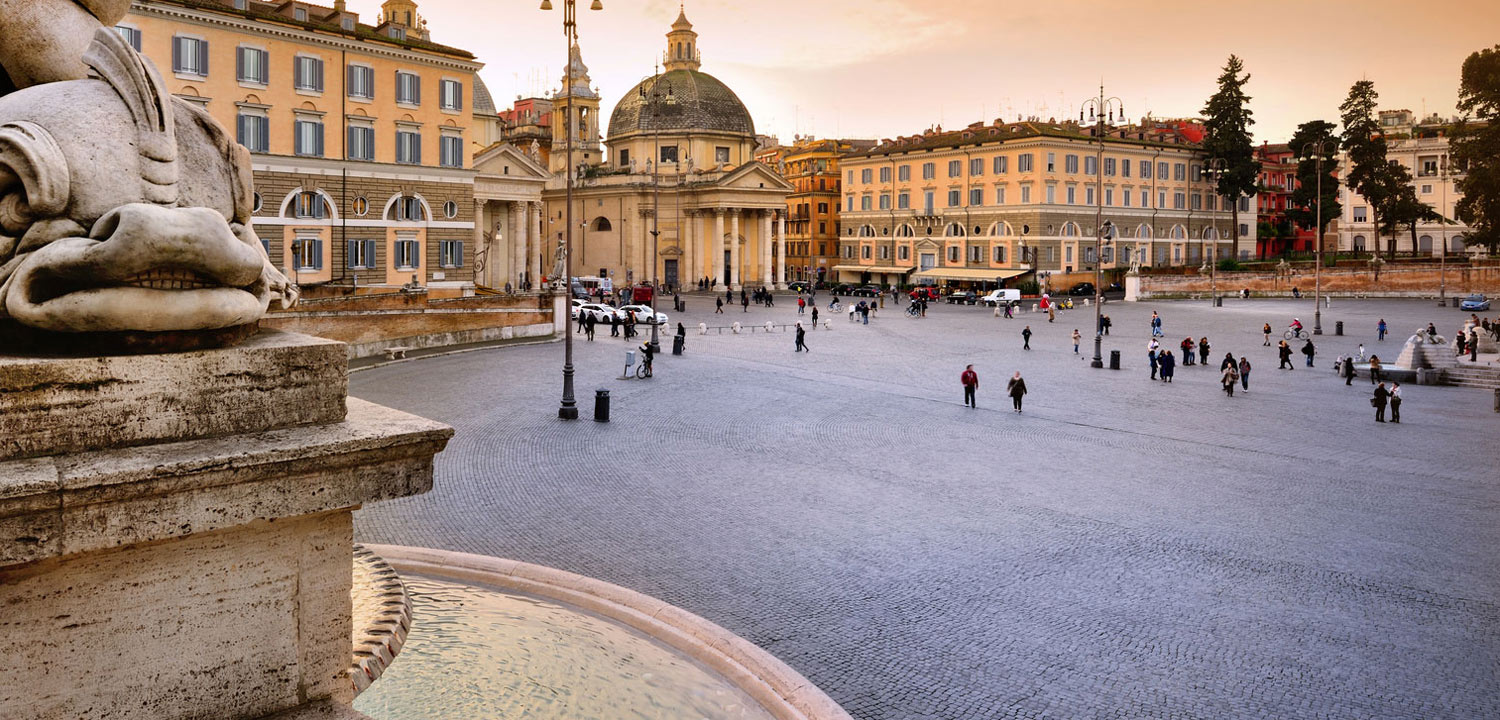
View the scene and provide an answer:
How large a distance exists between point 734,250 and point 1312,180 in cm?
4076

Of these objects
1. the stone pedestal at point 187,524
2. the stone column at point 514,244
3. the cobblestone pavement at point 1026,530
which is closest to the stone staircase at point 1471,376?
the cobblestone pavement at point 1026,530

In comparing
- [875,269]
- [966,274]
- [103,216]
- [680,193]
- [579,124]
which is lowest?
[103,216]

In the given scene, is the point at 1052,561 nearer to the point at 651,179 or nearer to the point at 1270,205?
the point at 651,179

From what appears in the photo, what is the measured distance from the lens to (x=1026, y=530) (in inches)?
516

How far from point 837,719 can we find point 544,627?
6.94 ft

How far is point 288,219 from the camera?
40.6 meters

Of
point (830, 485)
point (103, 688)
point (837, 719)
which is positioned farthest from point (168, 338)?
point (830, 485)

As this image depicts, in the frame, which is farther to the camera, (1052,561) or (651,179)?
(651,179)

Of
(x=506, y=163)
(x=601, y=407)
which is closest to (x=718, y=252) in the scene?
(x=506, y=163)

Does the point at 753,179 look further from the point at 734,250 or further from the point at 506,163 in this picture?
the point at 506,163

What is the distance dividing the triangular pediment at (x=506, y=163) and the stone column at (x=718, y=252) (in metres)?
19.6

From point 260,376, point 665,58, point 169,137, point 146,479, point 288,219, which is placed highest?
point 665,58

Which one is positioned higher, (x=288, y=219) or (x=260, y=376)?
(x=288, y=219)

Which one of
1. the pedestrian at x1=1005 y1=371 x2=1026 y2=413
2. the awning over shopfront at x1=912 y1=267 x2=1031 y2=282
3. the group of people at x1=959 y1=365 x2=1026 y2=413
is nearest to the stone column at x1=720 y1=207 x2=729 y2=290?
the awning over shopfront at x1=912 y1=267 x2=1031 y2=282
